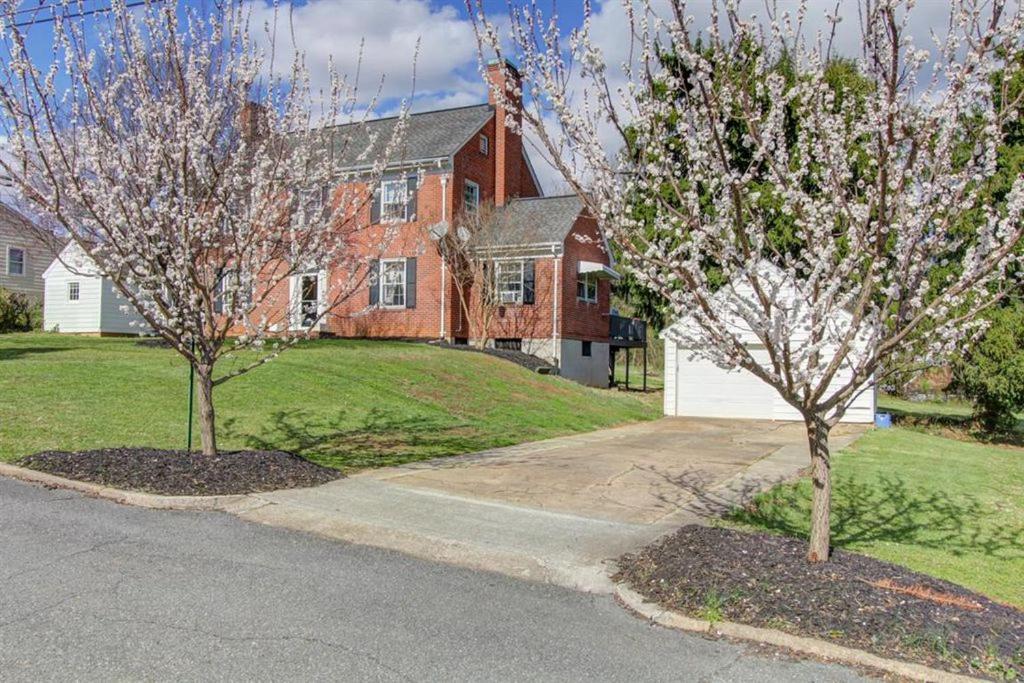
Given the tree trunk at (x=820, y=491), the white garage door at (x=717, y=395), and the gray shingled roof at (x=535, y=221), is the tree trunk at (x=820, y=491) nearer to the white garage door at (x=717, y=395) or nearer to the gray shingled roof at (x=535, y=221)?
the white garage door at (x=717, y=395)

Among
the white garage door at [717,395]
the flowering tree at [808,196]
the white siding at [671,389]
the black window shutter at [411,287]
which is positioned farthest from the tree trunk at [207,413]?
the black window shutter at [411,287]

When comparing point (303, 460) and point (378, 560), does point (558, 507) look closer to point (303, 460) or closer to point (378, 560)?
point (378, 560)

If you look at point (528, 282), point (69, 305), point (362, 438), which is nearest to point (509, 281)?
point (528, 282)

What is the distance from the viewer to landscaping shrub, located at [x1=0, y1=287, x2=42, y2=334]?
30.3 meters

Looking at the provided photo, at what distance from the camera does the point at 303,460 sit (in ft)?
32.8

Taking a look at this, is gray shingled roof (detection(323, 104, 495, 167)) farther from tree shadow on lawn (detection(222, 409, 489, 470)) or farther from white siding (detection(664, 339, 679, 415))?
tree shadow on lawn (detection(222, 409, 489, 470))

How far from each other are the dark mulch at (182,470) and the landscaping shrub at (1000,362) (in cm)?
1867

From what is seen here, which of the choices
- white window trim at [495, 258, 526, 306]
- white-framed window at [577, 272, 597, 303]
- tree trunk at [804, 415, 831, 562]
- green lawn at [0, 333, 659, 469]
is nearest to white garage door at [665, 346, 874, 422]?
green lawn at [0, 333, 659, 469]

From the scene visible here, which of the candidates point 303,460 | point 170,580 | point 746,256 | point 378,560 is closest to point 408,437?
point 303,460

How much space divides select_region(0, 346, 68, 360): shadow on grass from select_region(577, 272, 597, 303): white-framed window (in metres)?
16.4

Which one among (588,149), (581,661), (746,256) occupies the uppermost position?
(588,149)

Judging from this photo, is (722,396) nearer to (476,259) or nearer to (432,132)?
(476,259)

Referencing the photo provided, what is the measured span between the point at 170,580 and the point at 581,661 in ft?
10.0

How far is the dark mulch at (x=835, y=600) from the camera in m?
4.57
